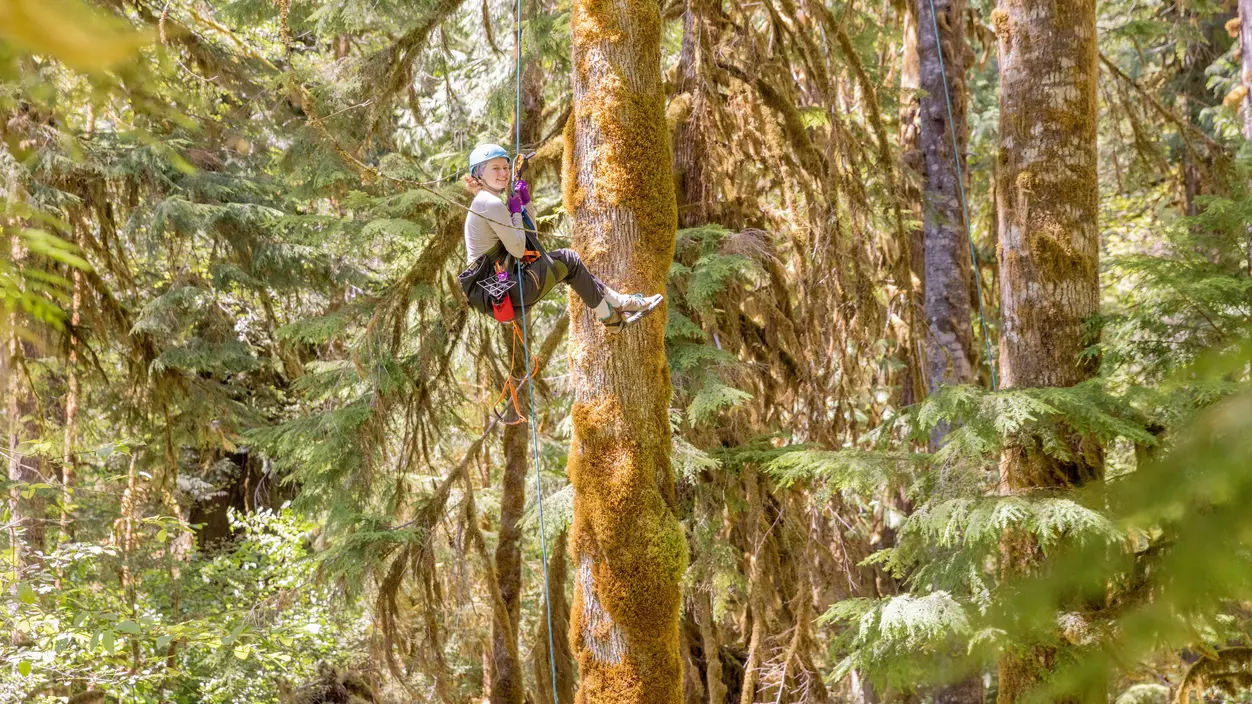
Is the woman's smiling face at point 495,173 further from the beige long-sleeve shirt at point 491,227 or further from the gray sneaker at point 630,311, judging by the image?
the gray sneaker at point 630,311

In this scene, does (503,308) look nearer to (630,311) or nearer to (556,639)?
(630,311)

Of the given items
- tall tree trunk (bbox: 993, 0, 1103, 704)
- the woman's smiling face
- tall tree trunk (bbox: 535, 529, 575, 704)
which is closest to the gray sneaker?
the woman's smiling face

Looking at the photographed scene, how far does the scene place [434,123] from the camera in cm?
1273

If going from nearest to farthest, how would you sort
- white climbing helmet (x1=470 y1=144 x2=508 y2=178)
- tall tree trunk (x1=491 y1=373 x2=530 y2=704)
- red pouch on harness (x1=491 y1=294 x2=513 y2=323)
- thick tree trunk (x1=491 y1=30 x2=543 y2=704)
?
white climbing helmet (x1=470 y1=144 x2=508 y2=178), red pouch on harness (x1=491 y1=294 x2=513 y2=323), thick tree trunk (x1=491 y1=30 x2=543 y2=704), tall tree trunk (x1=491 y1=373 x2=530 y2=704)

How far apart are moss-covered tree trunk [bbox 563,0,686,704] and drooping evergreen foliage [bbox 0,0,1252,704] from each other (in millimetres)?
902

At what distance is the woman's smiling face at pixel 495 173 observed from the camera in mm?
4688

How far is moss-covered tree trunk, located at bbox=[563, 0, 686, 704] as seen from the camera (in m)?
4.76

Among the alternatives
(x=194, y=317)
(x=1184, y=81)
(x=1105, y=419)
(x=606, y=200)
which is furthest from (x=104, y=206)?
(x=1184, y=81)

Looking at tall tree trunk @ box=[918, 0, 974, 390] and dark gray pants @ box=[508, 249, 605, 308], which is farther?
tall tree trunk @ box=[918, 0, 974, 390]

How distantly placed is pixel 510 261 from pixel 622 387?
88cm

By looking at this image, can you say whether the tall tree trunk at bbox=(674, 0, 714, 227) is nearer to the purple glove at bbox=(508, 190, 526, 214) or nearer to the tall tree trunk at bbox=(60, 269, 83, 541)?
the purple glove at bbox=(508, 190, 526, 214)

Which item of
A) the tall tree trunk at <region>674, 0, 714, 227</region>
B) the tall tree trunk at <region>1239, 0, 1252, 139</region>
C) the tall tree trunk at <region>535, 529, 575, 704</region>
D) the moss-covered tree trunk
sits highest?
the tall tree trunk at <region>1239, 0, 1252, 139</region>

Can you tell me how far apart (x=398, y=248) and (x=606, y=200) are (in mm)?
4741

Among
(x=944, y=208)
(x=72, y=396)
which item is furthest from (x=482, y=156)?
(x=72, y=396)
